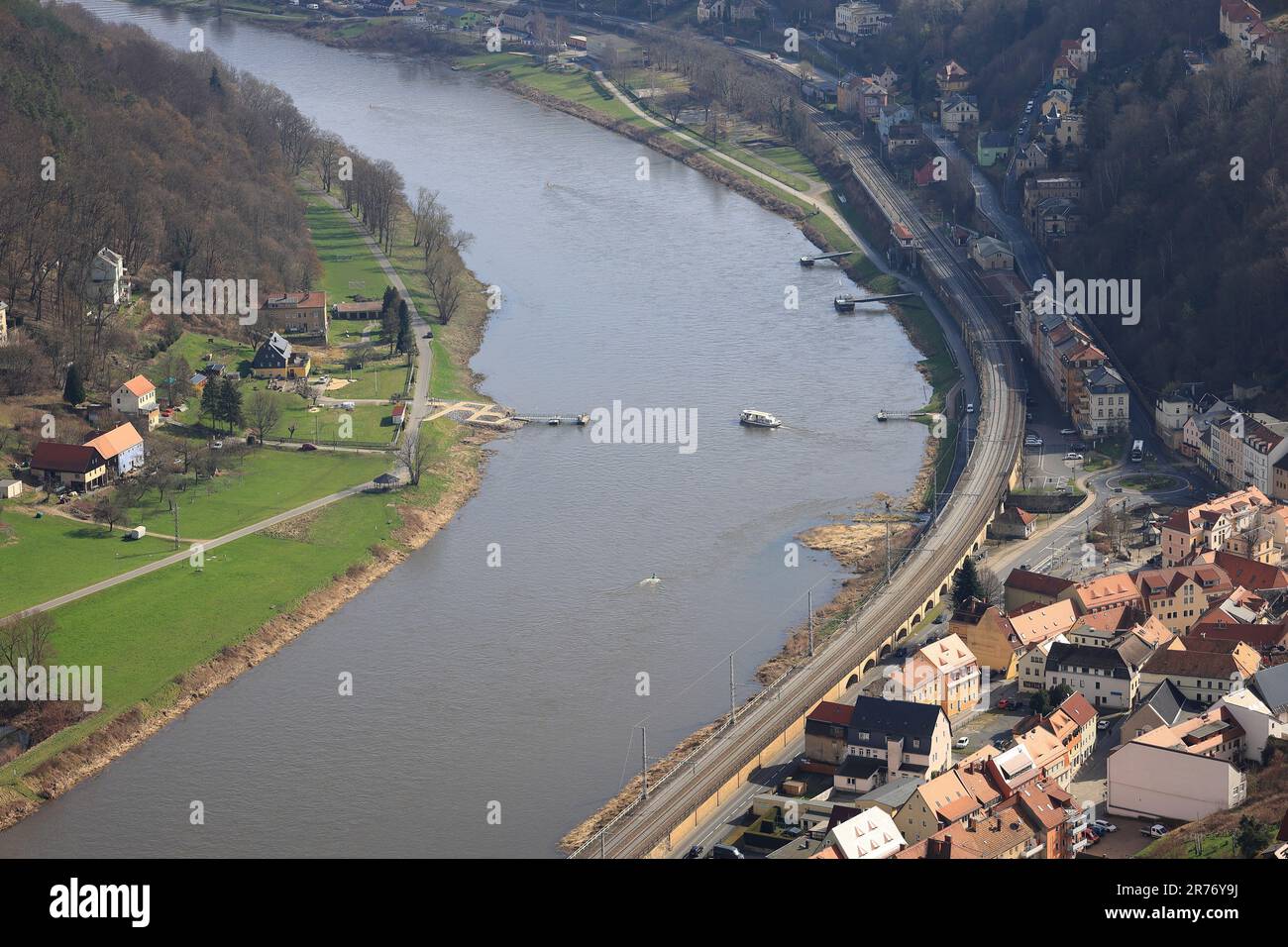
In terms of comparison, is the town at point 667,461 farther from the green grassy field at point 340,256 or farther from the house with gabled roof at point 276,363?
the green grassy field at point 340,256

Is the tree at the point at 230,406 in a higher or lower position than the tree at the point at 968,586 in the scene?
higher

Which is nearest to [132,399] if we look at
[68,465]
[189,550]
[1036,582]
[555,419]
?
[68,465]

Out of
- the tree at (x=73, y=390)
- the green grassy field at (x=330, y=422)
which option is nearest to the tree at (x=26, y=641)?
the tree at (x=73, y=390)

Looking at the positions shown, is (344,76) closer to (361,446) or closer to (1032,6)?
(1032,6)

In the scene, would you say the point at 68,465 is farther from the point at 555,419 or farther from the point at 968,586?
the point at 968,586

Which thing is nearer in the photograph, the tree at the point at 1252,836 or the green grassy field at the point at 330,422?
the tree at the point at 1252,836

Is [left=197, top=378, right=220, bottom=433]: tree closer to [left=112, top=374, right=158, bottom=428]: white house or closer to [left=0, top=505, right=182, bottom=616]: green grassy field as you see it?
[left=112, top=374, right=158, bottom=428]: white house
